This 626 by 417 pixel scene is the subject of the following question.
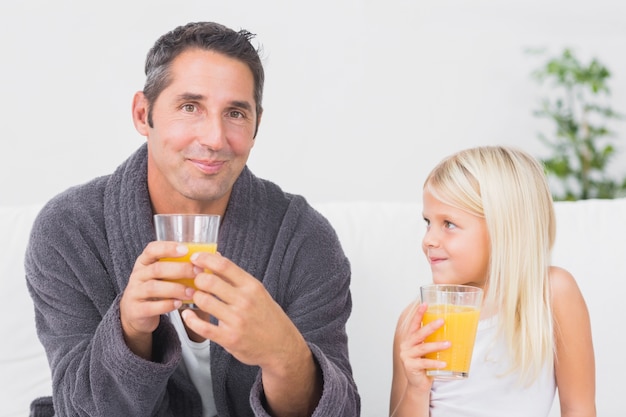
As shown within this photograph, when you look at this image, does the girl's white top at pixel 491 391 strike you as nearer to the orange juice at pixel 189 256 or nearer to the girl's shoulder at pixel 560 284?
the girl's shoulder at pixel 560 284

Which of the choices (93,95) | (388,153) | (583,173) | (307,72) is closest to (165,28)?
(93,95)

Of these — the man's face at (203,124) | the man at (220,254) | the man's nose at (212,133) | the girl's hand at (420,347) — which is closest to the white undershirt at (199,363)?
the man at (220,254)

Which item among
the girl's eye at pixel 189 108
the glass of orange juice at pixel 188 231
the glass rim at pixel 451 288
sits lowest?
the glass rim at pixel 451 288

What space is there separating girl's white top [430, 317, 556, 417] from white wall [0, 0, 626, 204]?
1837mm

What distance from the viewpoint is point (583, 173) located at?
428cm

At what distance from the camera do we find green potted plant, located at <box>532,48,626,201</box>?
4121 millimetres

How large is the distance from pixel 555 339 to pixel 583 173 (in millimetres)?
2431

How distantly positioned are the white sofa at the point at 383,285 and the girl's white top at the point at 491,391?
461 mm

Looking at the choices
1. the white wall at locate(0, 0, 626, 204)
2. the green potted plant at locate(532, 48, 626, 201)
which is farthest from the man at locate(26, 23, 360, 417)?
the green potted plant at locate(532, 48, 626, 201)

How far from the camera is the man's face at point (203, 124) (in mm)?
1966

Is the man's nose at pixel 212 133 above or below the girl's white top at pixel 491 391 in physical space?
above

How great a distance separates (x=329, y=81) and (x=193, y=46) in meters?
1.82

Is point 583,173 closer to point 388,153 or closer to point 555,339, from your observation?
point 388,153

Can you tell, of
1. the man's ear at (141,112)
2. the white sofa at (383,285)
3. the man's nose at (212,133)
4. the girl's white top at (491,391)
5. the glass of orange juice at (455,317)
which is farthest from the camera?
the white sofa at (383,285)
